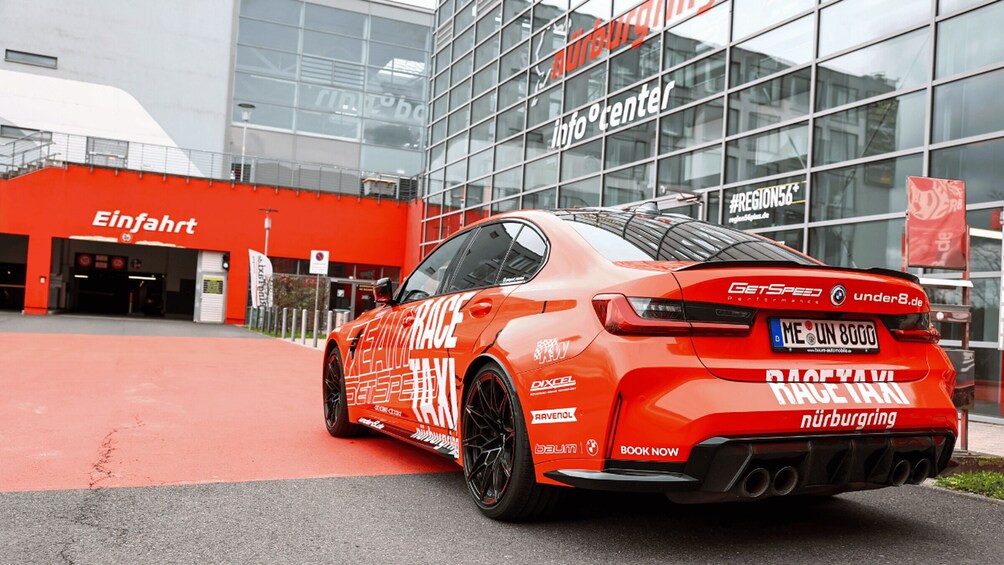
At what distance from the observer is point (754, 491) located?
305cm

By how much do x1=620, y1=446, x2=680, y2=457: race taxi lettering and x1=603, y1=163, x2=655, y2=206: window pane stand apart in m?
14.2

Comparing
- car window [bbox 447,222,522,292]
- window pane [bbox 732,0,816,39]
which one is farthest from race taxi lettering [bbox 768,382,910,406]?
window pane [bbox 732,0,816,39]

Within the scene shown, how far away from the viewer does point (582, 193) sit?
19.6 meters

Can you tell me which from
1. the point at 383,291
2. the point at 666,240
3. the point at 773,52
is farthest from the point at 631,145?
the point at 666,240

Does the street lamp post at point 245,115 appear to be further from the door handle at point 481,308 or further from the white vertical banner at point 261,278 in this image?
the door handle at point 481,308

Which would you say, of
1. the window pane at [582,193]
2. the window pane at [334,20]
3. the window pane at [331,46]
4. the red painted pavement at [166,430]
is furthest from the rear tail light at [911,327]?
the window pane at [334,20]

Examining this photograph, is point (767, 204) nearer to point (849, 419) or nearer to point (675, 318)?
point (849, 419)

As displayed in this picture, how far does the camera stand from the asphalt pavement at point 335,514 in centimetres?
332

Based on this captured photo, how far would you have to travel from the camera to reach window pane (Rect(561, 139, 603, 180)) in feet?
62.5

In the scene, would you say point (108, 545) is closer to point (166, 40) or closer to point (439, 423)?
point (439, 423)

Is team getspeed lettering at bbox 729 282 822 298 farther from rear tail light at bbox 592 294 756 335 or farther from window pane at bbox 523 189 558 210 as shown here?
window pane at bbox 523 189 558 210

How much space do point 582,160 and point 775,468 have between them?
16.9m

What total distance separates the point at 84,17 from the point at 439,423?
41550mm

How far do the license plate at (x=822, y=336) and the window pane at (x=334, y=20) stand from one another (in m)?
40.4
